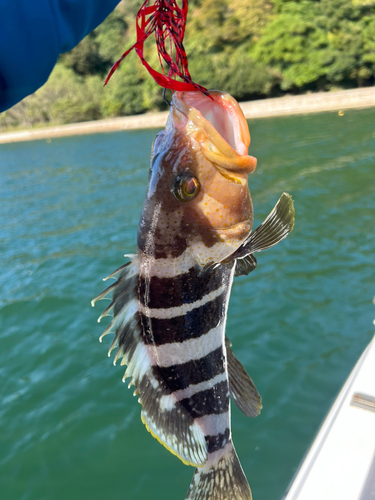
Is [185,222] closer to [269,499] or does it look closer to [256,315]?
[269,499]

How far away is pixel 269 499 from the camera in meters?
4.12

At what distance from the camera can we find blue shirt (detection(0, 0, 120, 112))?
1181 millimetres

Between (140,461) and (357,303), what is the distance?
4.44 meters

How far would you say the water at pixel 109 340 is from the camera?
4633 mm

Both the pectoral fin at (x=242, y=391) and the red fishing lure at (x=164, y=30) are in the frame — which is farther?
the pectoral fin at (x=242, y=391)

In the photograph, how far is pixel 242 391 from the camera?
2.19 meters

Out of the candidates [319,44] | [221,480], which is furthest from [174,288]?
[319,44]

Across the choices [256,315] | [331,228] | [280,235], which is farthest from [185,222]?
[331,228]

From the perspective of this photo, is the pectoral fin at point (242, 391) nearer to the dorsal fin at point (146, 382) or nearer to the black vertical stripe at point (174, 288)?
the dorsal fin at point (146, 382)

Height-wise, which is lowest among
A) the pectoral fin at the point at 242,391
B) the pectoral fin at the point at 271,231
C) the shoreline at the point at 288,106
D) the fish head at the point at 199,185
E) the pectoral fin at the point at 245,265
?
the shoreline at the point at 288,106

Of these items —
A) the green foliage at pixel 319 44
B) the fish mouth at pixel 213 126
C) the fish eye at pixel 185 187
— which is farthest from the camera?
the green foliage at pixel 319 44

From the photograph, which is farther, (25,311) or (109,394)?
(25,311)

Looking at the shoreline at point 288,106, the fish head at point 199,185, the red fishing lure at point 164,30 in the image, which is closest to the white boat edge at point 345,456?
the fish head at point 199,185

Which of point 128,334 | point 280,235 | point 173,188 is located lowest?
point 128,334
